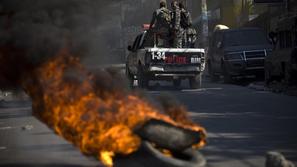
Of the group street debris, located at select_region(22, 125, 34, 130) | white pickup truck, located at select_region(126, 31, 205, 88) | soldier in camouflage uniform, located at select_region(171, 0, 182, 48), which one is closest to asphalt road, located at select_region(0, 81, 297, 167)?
street debris, located at select_region(22, 125, 34, 130)

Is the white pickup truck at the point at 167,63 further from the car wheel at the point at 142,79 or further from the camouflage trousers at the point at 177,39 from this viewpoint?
the camouflage trousers at the point at 177,39

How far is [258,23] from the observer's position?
3688cm

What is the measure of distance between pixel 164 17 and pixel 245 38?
580 cm

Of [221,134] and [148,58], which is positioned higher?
[148,58]

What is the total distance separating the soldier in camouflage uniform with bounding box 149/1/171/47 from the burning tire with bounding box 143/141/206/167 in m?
14.2

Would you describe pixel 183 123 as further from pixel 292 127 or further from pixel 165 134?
Answer: pixel 292 127

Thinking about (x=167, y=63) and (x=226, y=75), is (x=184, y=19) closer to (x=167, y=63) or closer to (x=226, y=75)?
(x=167, y=63)

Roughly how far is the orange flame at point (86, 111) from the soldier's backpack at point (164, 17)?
13.5 metres

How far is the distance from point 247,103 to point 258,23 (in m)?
22.3

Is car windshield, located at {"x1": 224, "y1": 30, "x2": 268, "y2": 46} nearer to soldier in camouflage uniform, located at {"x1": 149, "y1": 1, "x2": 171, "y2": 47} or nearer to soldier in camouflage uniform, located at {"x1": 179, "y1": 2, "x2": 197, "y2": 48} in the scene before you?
soldier in camouflage uniform, located at {"x1": 179, "y1": 2, "x2": 197, "y2": 48}

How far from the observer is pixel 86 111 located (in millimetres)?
6000

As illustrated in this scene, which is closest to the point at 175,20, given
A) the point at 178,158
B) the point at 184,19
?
the point at 184,19

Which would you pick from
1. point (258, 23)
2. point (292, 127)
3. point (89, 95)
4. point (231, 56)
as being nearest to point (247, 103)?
point (292, 127)

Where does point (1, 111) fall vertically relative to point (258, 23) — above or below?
below
